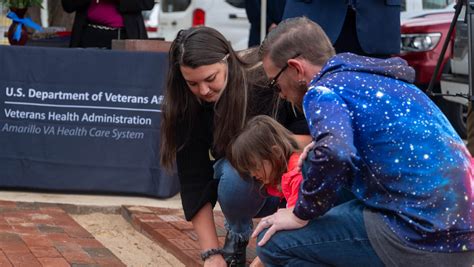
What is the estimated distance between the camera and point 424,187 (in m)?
2.79

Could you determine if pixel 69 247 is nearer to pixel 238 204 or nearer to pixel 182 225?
pixel 182 225

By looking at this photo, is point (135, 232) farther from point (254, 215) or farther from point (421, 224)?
point (421, 224)

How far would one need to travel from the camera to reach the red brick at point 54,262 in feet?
14.1

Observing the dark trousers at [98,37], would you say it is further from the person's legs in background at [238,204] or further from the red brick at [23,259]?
the person's legs in background at [238,204]

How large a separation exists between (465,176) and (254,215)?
1313mm

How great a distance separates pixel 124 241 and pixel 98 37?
1842 mm

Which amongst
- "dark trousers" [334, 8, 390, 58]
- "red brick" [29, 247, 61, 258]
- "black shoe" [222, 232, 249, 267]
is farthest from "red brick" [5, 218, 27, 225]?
"dark trousers" [334, 8, 390, 58]

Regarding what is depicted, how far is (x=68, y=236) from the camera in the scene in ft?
16.1

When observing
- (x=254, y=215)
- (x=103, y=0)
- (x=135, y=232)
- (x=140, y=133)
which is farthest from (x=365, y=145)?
(x=103, y=0)

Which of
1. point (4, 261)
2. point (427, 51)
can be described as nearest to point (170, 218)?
point (4, 261)

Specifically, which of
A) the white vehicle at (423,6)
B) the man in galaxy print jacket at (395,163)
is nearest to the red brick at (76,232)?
the man in galaxy print jacket at (395,163)

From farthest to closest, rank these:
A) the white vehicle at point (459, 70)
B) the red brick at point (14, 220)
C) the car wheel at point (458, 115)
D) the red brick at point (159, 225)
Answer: the car wheel at point (458, 115) → the white vehicle at point (459, 70) → the red brick at point (14, 220) → the red brick at point (159, 225)

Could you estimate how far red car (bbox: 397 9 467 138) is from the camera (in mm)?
9516

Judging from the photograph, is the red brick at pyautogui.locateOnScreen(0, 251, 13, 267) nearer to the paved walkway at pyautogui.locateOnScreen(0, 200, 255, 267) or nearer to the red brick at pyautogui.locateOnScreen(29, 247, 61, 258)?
the paved walkway at pyautogui.locateOnScreen(0, 200, 255, 267)
